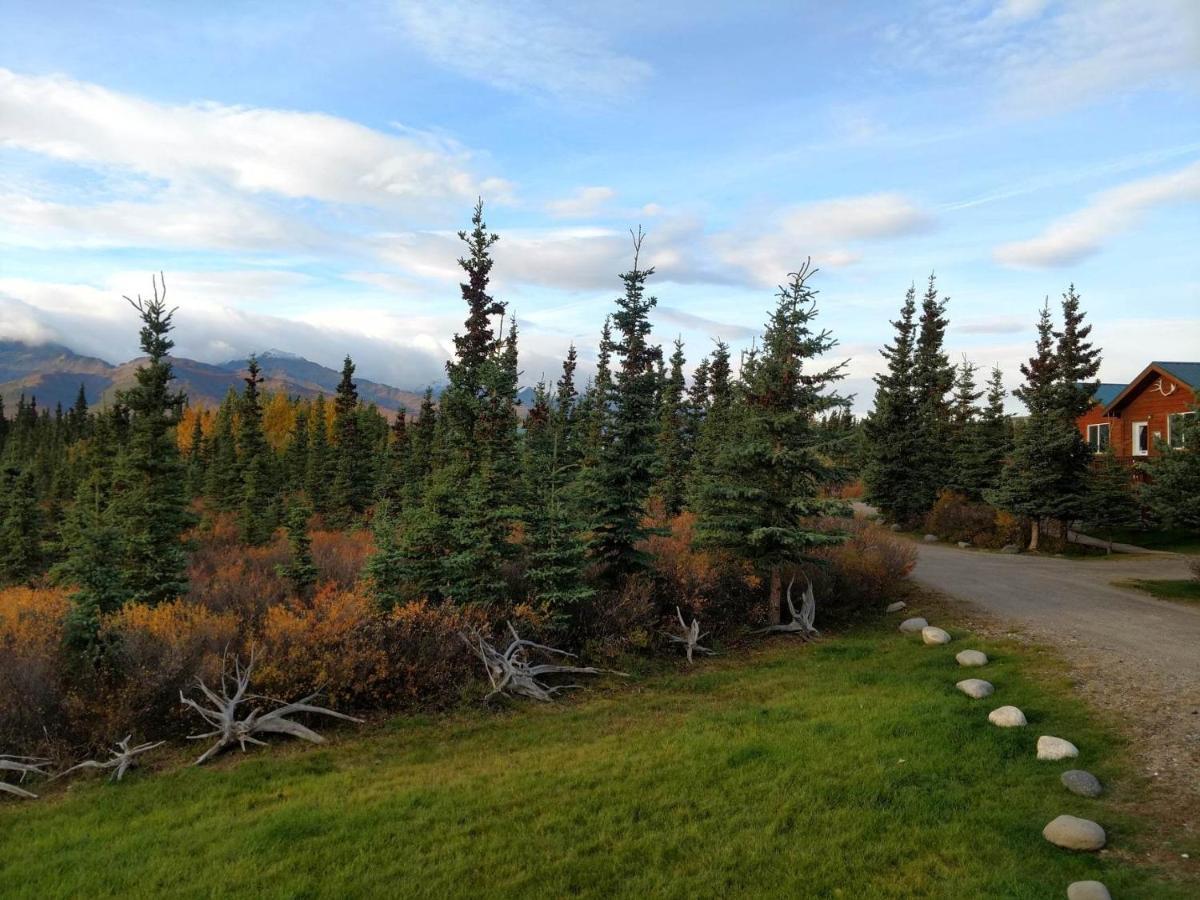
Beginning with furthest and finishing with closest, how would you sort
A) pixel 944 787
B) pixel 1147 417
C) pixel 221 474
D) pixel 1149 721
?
pixel 221 474, pixel 1147 417, pixel 1149 721, pixel 944 787

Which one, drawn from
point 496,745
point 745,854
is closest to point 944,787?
point 745,854

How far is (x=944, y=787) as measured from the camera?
8180mm

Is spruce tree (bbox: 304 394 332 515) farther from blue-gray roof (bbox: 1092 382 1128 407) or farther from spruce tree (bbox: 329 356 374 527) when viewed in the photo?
blue-gray roof (bbox: 1092 382 1128 407)

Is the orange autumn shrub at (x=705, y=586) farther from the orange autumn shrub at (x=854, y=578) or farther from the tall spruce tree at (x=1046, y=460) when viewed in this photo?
the tall spruce tree at (x=1046, y=460)

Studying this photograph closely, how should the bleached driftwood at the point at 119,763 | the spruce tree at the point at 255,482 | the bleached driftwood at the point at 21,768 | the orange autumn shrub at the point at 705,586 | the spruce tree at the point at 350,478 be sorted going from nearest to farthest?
the bleached driftwood at the point at 21,768 < the bleached driftwood at the point at 119,763 < the orange autumn shrub at the point at 705,586 < the spruce tree at the point at 255,482 < the spruce tree at the point at 350,478

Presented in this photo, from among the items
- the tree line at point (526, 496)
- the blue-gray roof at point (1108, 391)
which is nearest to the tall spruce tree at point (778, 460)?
the tree line at point (526, 496)

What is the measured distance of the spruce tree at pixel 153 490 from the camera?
16328mm

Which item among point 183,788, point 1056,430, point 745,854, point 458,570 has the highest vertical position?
point 1056,430

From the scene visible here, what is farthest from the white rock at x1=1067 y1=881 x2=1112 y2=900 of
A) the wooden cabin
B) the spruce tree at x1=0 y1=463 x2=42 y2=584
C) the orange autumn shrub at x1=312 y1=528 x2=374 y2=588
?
the spruce tree at x1=0 y1=463 x2=42 y2=584

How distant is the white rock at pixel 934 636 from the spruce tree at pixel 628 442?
677cm

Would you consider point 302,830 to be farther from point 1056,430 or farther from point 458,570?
point 1056,430

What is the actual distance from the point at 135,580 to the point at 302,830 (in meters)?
12.0

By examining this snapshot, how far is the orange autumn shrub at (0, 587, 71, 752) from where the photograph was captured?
31.0 feet

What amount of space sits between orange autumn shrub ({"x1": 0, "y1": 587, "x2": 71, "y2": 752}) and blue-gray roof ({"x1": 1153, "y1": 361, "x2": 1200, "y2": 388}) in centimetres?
→ 4424
